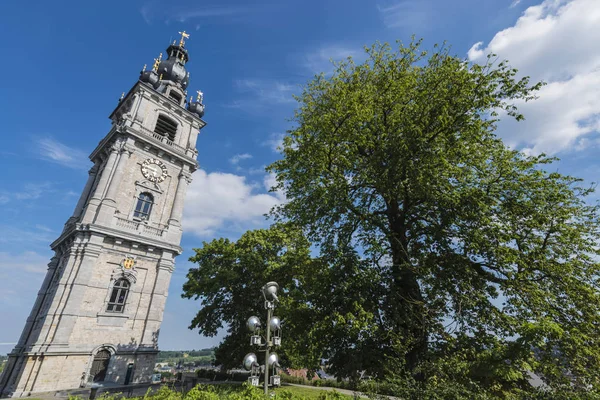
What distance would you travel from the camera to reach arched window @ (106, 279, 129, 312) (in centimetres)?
2164

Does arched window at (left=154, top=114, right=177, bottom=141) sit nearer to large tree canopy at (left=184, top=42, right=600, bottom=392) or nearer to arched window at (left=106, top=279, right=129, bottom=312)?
arched window at (left=106, top=279, right=129, bottom=312)

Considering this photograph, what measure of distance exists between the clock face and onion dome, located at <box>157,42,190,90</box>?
11.8 meters

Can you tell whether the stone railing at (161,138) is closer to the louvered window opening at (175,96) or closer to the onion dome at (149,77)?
the onion dome at (149,77)

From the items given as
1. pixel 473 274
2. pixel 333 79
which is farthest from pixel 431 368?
pixel 333 79

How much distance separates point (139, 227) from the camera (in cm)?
2420

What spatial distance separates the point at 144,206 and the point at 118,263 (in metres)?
5.42

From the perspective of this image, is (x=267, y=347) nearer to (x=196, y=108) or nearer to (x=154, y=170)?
(x=154, y=170)

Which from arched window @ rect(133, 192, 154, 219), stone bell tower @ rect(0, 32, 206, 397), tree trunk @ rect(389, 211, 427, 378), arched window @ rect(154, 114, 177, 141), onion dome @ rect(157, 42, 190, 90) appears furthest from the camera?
onion dome @ rect(157, 42, 190, 90)

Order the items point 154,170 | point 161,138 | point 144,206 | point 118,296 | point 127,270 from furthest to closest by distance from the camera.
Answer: point 161,138
point 154,170
point 144,206
point 127,270
point 118,296

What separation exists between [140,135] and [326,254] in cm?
2167

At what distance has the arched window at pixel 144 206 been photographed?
25219 mm

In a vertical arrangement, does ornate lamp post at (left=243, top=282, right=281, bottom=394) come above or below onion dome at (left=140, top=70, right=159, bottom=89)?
below

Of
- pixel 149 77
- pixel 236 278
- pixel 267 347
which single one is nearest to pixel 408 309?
pixel 267 347

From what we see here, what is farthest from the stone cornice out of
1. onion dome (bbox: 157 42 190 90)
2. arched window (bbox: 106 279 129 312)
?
onion dome (bbox: 157 42 190 90)
